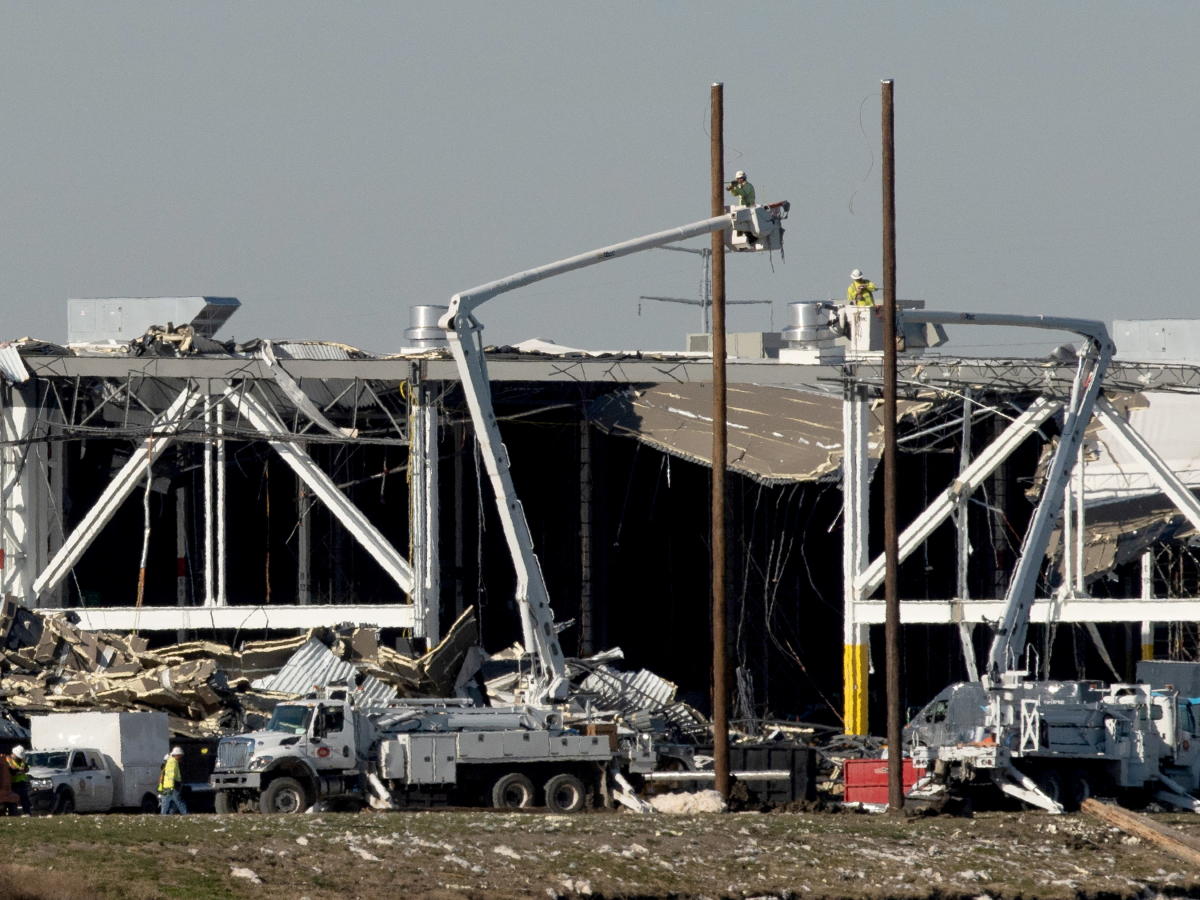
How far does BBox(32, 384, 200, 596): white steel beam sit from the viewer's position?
1741 inches

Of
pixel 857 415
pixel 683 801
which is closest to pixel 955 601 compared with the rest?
pixel 857 415

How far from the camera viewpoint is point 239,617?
144 feet

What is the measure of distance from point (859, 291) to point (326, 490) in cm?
1205

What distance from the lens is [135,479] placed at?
4447cm

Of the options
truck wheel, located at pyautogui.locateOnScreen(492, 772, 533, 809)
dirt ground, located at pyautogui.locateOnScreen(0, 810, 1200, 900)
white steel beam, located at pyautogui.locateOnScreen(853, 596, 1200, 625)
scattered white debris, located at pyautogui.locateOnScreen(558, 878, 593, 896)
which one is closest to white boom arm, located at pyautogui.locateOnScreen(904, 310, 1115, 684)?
white steel beam, located at pyautogui.locateOnScreen(853, 596, 1200, 625)

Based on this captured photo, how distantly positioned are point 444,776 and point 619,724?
381cm

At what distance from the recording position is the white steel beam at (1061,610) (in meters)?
43.7

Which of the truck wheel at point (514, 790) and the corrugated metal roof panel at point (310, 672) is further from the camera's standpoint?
the corrugated metal roof panel at point (310, 672)

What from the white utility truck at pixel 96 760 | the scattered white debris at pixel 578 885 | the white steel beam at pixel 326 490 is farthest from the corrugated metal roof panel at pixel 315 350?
the scattered white debris at pixel 578 885

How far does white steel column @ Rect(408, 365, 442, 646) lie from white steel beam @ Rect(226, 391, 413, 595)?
39 centimetres

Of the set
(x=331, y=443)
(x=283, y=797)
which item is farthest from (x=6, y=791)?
(x=331, y=443)

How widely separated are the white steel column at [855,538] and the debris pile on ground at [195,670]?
28.0 ft

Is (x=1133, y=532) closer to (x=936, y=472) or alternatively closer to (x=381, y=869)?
(x=936, y=472)

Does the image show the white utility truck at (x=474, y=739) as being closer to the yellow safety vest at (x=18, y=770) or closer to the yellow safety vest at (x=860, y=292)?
the yellow safety vest at (x=18, y=770)
